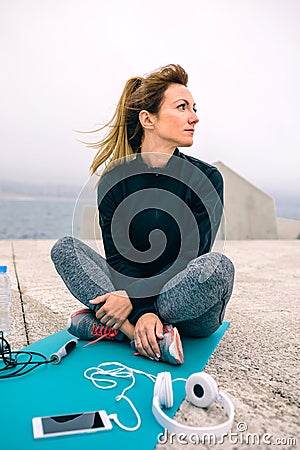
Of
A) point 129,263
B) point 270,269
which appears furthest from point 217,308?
point 270,269

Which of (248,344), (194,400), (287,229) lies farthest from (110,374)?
(287,229)

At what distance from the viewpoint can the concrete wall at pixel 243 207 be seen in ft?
19.4

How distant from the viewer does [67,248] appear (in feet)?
4.25

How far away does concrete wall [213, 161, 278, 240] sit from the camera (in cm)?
590

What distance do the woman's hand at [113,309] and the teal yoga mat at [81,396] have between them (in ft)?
0.26

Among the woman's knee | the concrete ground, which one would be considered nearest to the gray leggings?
the woman's knee

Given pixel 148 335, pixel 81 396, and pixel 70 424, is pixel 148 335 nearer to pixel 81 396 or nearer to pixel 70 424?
pixel 81 396

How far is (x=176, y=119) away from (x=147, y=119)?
101 mm

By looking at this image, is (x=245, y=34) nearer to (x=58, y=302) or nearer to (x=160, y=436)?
(x=58, y=302)

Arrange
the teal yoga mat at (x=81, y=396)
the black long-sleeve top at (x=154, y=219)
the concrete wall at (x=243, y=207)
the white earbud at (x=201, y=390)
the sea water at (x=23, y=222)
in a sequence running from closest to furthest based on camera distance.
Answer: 1. the teal yoga mat at (x=81, y=396)
2. the white earbud at (x=201, y=390)
3. the black long-sleeve top at (x=154, y=219)
4. the sea water at (x=23, y=222)
5. the concrete wall at (x=243, y=207)

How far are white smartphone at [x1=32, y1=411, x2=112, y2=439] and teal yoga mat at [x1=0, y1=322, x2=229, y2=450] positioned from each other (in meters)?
0.01

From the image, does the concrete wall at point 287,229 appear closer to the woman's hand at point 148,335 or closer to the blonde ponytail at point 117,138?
the blonde ponytail at point 117,138

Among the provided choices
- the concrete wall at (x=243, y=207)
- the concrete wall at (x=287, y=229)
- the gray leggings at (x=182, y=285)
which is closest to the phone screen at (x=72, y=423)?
the gray leggings at (x=182, y=285)

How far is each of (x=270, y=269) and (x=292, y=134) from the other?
10.0 ft
